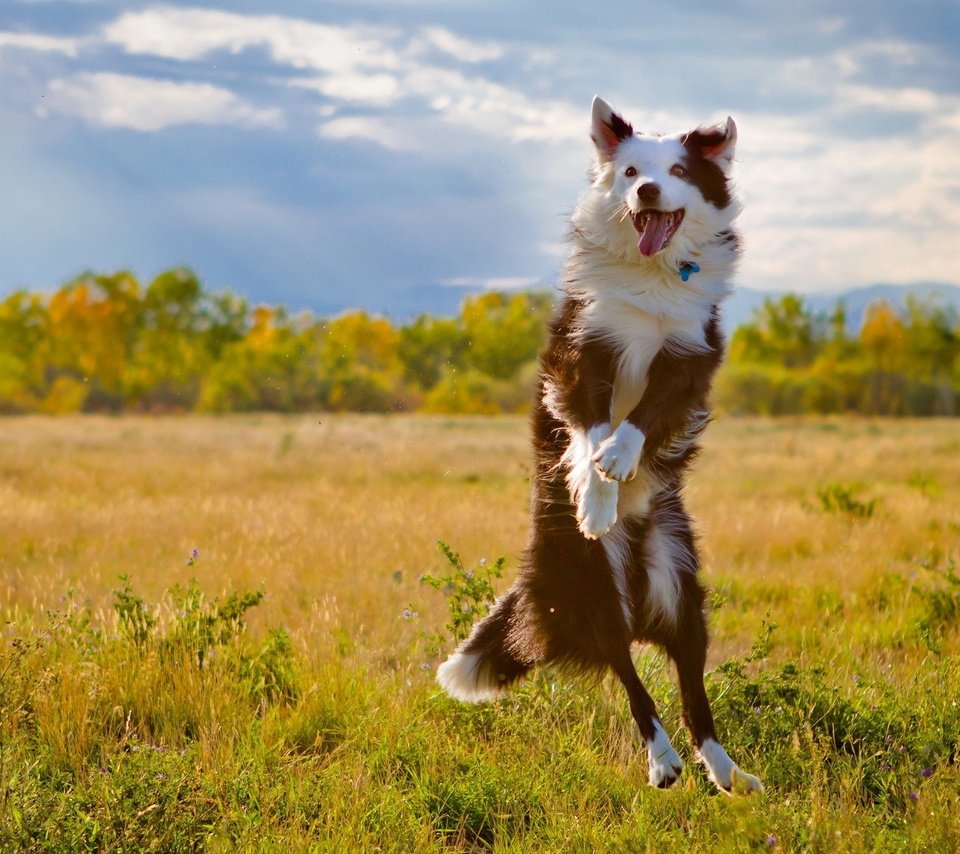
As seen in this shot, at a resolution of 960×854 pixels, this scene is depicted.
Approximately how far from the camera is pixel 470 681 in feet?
15.1

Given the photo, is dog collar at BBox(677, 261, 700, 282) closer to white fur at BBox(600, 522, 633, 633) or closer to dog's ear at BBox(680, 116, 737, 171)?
dog's ear at BBox(680, 116, 737, 171)

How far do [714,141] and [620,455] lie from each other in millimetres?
A: 1478

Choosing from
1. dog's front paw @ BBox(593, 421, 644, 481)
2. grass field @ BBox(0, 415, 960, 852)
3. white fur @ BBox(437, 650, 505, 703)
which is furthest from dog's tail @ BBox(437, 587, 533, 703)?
dog's front paw @ BBox(593, 421, 644, 481)

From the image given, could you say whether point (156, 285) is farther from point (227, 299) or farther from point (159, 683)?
point (159, 683)

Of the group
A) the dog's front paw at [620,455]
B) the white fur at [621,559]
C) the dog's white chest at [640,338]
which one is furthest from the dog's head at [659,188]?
the white fur at [621,559]

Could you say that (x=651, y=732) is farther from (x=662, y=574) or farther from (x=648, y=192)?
(x=648, y=192)

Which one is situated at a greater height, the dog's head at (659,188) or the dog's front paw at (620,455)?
the dog's head at (659,188)

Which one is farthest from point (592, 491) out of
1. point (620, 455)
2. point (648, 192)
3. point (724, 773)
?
point (724, 773)

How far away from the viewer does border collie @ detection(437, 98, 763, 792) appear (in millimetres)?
4160

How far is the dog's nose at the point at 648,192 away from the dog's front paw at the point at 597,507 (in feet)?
3.50

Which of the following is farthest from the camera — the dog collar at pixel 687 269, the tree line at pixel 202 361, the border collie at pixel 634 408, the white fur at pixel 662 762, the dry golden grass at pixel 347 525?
the tree line at pixel 202 361

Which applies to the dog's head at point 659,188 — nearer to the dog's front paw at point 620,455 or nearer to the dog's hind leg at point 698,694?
the dog's front paw at point 620,455

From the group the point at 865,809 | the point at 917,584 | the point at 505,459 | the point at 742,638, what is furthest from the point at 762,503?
the point at 865,809

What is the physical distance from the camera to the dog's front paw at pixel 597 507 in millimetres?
3906
